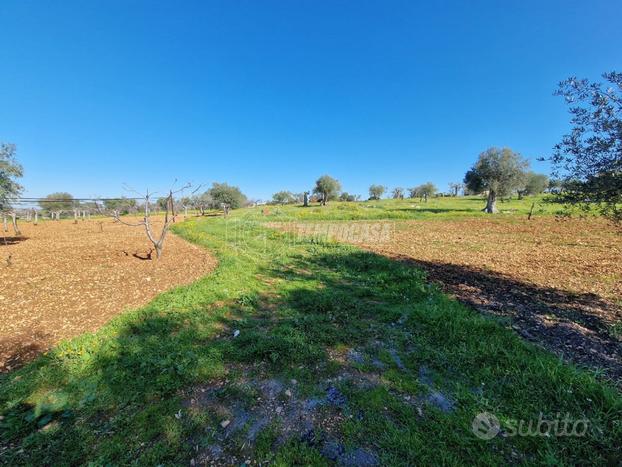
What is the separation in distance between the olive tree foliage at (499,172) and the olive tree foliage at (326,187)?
34872 millimetres

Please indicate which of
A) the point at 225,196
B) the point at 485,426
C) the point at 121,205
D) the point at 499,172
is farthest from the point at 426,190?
the point at 121,205

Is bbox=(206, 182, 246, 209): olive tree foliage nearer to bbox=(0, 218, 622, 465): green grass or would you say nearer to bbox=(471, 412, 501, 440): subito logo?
bbox=(0, 218, 622, 465): green grass

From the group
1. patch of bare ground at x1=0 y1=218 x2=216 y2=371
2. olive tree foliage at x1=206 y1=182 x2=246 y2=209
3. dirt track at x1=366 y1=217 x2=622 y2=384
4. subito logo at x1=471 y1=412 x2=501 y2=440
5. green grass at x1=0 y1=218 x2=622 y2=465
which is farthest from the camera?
olive tree foliage at x1=206 y1=182 x2=246 y2=209

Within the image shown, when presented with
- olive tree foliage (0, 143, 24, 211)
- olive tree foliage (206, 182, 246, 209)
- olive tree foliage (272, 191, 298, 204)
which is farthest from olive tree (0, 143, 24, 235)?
olive tree foliage (272, 191, 298, 204)

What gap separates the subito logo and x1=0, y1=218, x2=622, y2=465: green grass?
8cm

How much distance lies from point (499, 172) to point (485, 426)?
3879 cm

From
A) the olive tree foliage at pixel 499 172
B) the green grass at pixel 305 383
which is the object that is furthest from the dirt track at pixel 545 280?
the olive tree foliage at pixel 499 172

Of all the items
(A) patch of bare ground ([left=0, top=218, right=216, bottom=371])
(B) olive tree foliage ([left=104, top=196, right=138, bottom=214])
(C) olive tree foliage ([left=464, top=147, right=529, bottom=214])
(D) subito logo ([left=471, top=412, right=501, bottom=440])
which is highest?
(C) olive tree foliage ([left=464, top=147, right=529, bottom=214])

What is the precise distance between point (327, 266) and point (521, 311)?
637 centimetres

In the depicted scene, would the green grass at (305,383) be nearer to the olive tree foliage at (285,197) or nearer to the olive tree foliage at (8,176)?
the olive tree foliage at (8,176)

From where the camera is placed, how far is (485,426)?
2951 mm

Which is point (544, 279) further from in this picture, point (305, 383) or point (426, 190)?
point (426, 190)

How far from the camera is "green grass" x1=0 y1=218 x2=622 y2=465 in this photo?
8.94ft

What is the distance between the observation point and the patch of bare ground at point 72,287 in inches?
208
